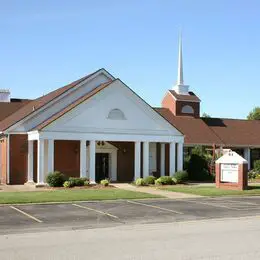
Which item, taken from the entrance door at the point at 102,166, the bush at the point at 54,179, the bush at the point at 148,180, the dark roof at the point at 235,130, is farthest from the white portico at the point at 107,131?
the dark roof at the point at 235,130

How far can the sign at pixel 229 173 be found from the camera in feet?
95.7

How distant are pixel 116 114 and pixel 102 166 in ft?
15.0

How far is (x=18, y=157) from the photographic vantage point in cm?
3266

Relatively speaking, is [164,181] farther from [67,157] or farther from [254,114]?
[254,114]

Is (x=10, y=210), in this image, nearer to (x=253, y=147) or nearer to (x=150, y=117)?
(x=150, y=117)

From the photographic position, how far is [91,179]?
30953mm

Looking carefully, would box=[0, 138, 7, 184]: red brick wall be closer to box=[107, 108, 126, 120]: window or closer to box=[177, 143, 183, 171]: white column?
box=[107, 108, 126, 120]: window

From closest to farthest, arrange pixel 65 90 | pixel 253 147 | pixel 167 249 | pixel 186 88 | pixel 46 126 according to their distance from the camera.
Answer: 1. pixel 167 249
2. pixel 46 126
3. pixel 65 90
4. pixel 253 147
5. pixel 186 88

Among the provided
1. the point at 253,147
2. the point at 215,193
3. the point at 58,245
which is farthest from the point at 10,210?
the point at 253,147

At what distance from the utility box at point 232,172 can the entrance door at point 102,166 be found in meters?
8.71

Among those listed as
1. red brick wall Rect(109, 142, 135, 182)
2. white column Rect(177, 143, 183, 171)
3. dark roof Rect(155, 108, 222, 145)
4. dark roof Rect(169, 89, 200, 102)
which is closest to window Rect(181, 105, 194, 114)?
dark roof Rect(155, 108, 222, 145)

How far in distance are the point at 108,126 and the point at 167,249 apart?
2229 cm

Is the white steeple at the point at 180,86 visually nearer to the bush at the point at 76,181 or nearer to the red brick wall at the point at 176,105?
the red brick wall at the point at 176,105

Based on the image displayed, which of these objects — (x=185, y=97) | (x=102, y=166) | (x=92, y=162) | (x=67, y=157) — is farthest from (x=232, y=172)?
(x=185, y=97)
